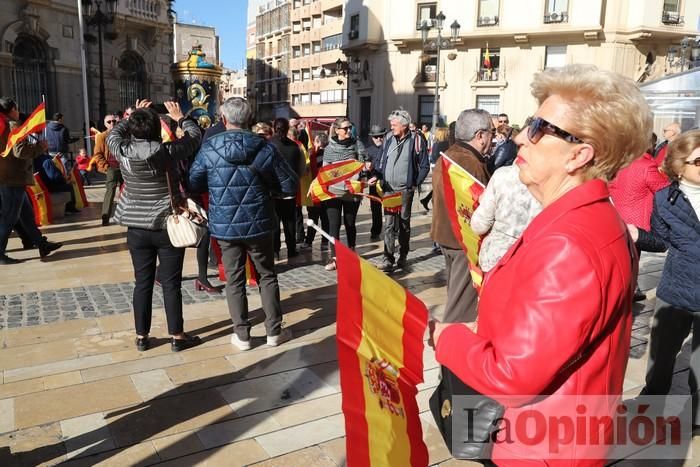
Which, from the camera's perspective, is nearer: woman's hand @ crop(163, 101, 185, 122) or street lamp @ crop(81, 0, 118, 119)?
woman's hand @ crop(163, 101, 185, 122)

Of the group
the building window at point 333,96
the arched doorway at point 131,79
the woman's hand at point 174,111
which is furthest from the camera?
the building window at point 333,96

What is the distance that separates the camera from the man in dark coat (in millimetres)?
4297

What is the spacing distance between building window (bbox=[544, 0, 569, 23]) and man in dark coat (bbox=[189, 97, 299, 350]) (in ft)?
110

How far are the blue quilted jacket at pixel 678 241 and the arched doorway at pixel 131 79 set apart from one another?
2470 cm

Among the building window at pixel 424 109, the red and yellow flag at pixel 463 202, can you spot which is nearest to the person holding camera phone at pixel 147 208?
the red and yellow flag at pixel 463 202

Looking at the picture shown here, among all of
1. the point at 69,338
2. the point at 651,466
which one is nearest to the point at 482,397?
the point at 651,466

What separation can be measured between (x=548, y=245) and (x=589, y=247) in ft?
0.31

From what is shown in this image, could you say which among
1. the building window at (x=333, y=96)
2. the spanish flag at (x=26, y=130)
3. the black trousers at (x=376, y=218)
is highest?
the building window at (x=333, y=96)

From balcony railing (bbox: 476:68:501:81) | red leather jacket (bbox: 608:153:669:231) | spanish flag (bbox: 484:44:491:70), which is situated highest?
spanish flag (bbox: 484:44:491:70)

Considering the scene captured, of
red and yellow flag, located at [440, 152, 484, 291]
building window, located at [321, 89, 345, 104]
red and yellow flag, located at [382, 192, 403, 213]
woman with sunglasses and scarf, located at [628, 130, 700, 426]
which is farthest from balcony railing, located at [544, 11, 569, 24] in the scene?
woman with sunglasses and scarf, located at [628, 130, 700, 426]

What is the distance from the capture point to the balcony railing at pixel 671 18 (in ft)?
107

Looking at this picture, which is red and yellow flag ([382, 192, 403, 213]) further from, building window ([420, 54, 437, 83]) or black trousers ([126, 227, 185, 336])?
building window ([420, 54, 437, 83])

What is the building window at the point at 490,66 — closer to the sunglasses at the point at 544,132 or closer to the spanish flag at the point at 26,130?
the spanish flag at the point at 26,130

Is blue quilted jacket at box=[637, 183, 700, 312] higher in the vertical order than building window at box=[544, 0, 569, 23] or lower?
lower
